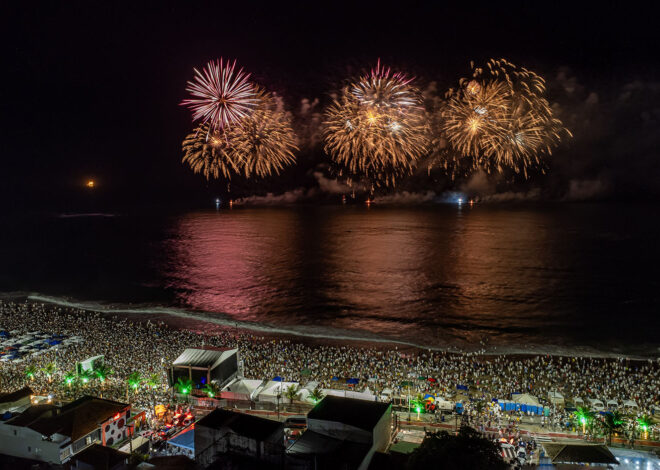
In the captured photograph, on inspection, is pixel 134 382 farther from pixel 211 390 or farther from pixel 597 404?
pixel 597 404

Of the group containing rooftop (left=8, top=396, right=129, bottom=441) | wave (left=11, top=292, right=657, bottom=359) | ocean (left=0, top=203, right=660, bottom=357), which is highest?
rooftop (left=8, top=396, right=129, bottom=441)

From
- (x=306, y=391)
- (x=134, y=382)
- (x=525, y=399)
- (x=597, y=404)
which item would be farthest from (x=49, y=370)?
(x=597, y=404)

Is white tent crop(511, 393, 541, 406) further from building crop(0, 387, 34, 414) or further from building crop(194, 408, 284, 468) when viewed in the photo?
building crop(0, 387, 34, 414)

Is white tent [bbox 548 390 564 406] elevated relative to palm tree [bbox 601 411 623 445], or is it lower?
lower

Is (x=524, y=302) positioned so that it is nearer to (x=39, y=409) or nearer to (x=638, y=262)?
(x=638, y=262)

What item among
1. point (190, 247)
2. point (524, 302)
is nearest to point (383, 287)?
point (524, 302)

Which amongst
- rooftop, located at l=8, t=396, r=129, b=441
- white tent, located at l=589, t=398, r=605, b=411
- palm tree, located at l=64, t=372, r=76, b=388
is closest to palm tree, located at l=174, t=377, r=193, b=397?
rooftop, located at l=8, t=396, r=129, b=441

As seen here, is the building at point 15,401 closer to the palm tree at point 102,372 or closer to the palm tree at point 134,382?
the palm tree at point 102,372

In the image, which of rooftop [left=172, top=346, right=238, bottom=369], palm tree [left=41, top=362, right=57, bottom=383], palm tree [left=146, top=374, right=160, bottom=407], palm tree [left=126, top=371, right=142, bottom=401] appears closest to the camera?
rooftop [left=172, top=346, right=238, bottom=369]
